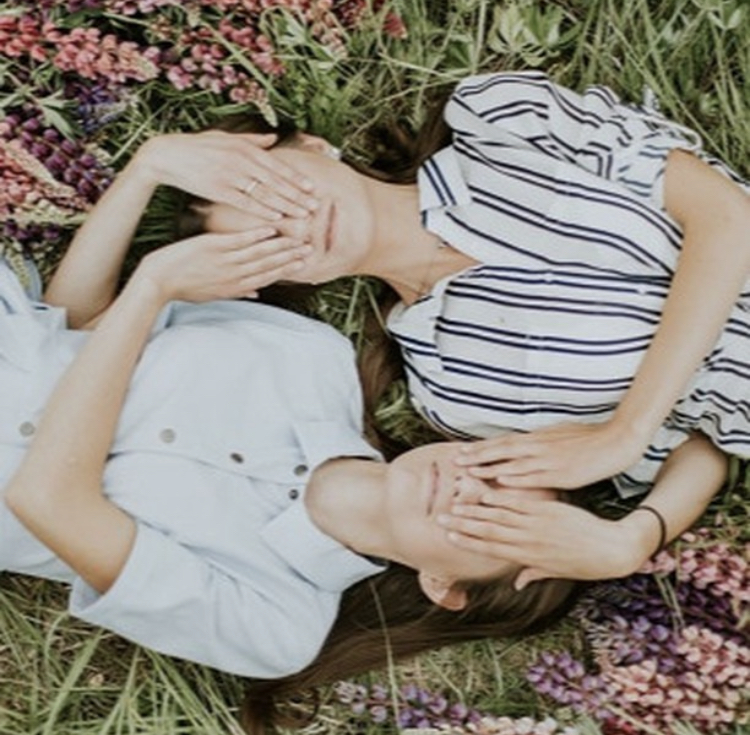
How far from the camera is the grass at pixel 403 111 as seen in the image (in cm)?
277

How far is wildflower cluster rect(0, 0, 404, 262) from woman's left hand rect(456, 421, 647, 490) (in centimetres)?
77

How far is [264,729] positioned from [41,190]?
3.52 feet

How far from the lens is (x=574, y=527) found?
2465mm

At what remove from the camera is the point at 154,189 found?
2.62 m

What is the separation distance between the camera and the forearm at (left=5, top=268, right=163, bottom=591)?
93.7 inches

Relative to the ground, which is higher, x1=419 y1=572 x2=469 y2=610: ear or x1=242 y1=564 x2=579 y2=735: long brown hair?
x1=419 y1=572 x2=469 y2=610: ear

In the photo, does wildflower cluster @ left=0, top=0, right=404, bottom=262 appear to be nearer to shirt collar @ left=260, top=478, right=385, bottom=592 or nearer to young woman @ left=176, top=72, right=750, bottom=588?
young woman @ left=176, top=72, right=750, bottom=588

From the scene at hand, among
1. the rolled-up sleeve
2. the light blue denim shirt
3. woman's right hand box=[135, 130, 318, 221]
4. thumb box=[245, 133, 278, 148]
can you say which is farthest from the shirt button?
thumb box=[245, 133, 278, 148]

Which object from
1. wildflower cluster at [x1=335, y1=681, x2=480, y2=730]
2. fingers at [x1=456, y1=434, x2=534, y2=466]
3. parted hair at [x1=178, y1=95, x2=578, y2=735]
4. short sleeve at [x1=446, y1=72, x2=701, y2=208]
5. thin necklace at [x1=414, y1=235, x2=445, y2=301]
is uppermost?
short sleeve at [x1=446, y1=72, x2=701, y2=208]

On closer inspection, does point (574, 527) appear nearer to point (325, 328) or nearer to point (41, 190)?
point (325, 328)

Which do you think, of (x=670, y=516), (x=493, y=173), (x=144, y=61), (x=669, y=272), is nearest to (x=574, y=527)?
(x=670, y=516)

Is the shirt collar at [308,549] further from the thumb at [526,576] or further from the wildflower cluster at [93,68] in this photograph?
the wildflower cluster at [93,68]

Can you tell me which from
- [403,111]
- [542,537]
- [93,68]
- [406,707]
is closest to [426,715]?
[406,707]

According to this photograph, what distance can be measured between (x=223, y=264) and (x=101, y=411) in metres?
0.31
